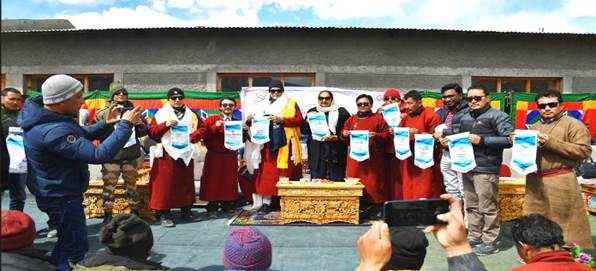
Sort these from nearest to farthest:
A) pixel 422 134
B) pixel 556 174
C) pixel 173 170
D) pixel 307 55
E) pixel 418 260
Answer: pixel 418 260 < pixel 556 174 < pixel 422 134 < pixel 173 170 < pixel 307 55

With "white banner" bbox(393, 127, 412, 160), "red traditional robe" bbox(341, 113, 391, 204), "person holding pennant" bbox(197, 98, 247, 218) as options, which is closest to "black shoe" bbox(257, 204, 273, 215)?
"person holding pennant" bbox(197, 98, 247, 218)

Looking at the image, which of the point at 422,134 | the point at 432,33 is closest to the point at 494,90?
the point at 432,33

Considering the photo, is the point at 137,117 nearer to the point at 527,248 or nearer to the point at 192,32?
the point at 527,248

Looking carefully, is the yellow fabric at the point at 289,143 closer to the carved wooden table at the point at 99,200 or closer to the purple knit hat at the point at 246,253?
the carved wooden table at the point at 99,200

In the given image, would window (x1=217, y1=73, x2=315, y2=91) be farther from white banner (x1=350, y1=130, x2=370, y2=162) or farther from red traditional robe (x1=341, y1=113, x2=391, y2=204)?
white banner (x1=350, y1=130, x2=370, y2=162)

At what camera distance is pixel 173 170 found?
550 cm

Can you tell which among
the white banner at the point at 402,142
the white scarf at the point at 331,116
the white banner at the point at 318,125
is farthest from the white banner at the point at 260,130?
the white banner at the point at 402,142

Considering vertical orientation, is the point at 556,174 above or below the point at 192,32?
below

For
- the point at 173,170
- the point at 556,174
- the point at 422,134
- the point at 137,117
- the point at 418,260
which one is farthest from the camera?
the point at 173,170

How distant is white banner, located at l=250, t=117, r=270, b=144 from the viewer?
5840 millimetres

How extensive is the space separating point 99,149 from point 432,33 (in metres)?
8.48

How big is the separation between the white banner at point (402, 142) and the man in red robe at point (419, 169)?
7.2 inches

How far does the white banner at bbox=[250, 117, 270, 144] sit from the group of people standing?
12 cm

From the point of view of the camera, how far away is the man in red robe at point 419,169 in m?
5.43
